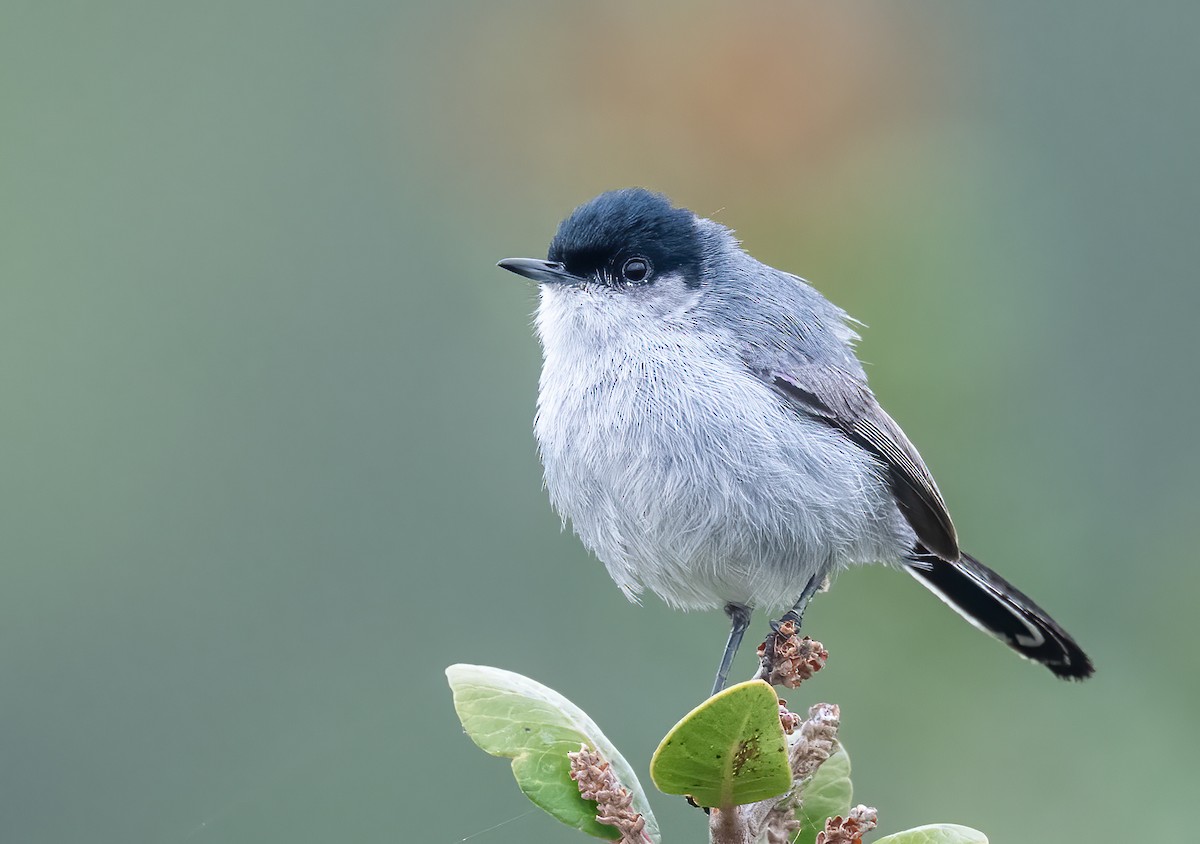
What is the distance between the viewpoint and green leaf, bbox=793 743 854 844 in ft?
7.31

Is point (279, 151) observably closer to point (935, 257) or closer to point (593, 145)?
point (593, 145)

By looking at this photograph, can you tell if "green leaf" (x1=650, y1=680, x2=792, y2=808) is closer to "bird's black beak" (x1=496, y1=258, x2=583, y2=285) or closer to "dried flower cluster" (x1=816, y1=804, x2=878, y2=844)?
"dried flower cluster" (x1=816, y1=804, x2=878, y2=844)

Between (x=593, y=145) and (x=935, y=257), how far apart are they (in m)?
1.65

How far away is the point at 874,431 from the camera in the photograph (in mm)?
3367

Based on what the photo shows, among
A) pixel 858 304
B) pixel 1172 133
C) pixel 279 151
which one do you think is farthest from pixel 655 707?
pixel 279 151

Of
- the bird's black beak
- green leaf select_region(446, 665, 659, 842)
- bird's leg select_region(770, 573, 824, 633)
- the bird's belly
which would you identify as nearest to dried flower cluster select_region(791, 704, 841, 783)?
green leaf select_region(446, 665, 659, 842)

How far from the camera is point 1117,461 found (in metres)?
4.26

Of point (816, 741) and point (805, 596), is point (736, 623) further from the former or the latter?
point (816, 741)

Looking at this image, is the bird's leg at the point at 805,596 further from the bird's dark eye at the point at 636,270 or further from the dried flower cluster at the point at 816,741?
the dried flower cluster at the point at 816,741

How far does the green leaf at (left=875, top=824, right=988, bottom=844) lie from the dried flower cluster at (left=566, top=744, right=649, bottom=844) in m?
0.37

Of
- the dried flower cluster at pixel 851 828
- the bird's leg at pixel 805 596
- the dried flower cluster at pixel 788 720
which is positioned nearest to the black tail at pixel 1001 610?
the bird's leg at pixel 805 596

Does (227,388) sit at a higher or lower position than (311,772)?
higher

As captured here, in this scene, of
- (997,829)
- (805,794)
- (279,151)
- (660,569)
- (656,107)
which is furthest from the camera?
(279,151)

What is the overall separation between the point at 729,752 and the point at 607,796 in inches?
8.7
